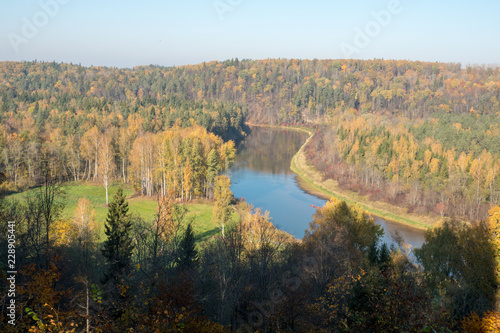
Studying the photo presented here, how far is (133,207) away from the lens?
136 feet

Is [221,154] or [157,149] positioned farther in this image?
[221,154]

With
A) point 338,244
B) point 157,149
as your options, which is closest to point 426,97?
point 157,149

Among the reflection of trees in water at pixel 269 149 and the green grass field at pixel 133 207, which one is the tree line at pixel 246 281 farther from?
the reflection of trees in water at pixel 269 149

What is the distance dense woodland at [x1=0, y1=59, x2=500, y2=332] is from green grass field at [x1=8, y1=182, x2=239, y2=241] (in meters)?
1.57

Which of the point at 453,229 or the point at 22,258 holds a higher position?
the point at 22,258

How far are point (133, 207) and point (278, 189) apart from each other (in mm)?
22604

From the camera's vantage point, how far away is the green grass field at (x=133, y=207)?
3594cm

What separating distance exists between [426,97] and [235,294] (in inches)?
4900

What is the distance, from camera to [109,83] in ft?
488

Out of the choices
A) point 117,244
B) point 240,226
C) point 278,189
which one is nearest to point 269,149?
point 278,189

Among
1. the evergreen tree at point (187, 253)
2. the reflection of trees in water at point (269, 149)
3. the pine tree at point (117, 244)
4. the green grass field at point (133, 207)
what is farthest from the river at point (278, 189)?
the pine tree at point (117, 244)

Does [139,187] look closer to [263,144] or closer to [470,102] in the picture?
[263,144]

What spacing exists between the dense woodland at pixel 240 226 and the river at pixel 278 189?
198 inches

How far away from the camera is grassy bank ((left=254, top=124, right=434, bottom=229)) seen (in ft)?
145
